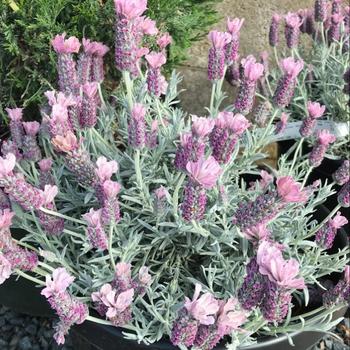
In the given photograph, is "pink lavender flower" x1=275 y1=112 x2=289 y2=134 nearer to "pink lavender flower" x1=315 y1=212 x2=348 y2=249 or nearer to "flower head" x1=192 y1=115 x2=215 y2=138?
"pink lavender flower" x1=315 y1=212 x2=348 y2=249

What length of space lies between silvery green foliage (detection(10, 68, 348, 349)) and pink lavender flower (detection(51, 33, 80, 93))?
0.10 m

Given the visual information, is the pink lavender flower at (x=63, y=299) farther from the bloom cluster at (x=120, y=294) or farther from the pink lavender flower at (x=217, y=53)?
the pink lavender flower at (x=217, y=53)

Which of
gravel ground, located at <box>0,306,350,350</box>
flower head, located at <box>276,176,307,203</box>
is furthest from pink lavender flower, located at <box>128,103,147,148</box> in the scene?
gravel ground, located at <box>0,306,350,350</box>

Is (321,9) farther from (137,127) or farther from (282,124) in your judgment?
(137,127)

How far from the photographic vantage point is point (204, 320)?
2.71ft

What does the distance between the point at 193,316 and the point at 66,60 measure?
594 mm

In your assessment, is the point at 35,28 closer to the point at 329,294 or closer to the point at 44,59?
the point at 44,59

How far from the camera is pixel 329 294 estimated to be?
1.06m

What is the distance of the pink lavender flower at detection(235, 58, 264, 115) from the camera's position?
1.14m

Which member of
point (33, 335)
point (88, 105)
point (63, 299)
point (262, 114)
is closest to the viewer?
point (63, 299)


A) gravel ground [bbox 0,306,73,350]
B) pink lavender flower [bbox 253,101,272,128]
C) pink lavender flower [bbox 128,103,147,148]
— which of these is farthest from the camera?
gravel ground [bbox 0,306,73,350]

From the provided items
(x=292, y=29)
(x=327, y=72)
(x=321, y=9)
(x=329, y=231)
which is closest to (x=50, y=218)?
(x=329, y=231)

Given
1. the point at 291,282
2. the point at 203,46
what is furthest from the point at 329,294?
the point at 203,46

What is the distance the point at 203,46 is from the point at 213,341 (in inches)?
61.3
